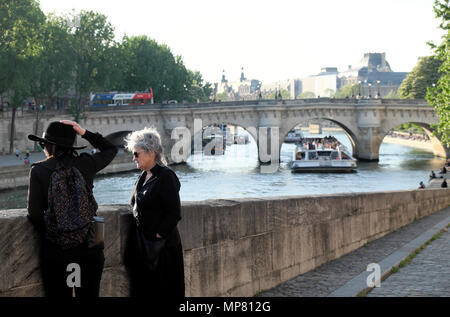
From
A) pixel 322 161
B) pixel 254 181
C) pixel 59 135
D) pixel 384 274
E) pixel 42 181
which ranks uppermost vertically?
pixel 59 135

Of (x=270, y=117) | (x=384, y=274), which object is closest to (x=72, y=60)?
(x=270, y=117)

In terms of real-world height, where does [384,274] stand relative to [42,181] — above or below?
below

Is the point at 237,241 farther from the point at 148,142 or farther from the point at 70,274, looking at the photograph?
the point at 70,274

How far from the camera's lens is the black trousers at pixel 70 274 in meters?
3.96

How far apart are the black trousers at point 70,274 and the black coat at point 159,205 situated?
50cm

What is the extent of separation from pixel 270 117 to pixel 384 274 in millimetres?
49007

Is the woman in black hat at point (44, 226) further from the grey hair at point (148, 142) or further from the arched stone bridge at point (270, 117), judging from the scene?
the arched stone bridge at point (270, 117)

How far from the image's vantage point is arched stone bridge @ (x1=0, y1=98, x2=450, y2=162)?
53.7 metres

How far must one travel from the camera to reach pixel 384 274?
7.19 metres

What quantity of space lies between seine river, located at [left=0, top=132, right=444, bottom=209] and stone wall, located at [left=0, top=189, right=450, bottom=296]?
2277 centimetres

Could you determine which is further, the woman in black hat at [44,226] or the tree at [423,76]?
the tree at [423,76]

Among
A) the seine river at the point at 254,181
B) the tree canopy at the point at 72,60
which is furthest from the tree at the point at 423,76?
the tree canopy at the point at 72,60

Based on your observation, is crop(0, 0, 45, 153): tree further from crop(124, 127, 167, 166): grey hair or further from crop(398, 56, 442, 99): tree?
crop(398, 56, 442, 99): tree

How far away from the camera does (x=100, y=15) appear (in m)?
52.8
